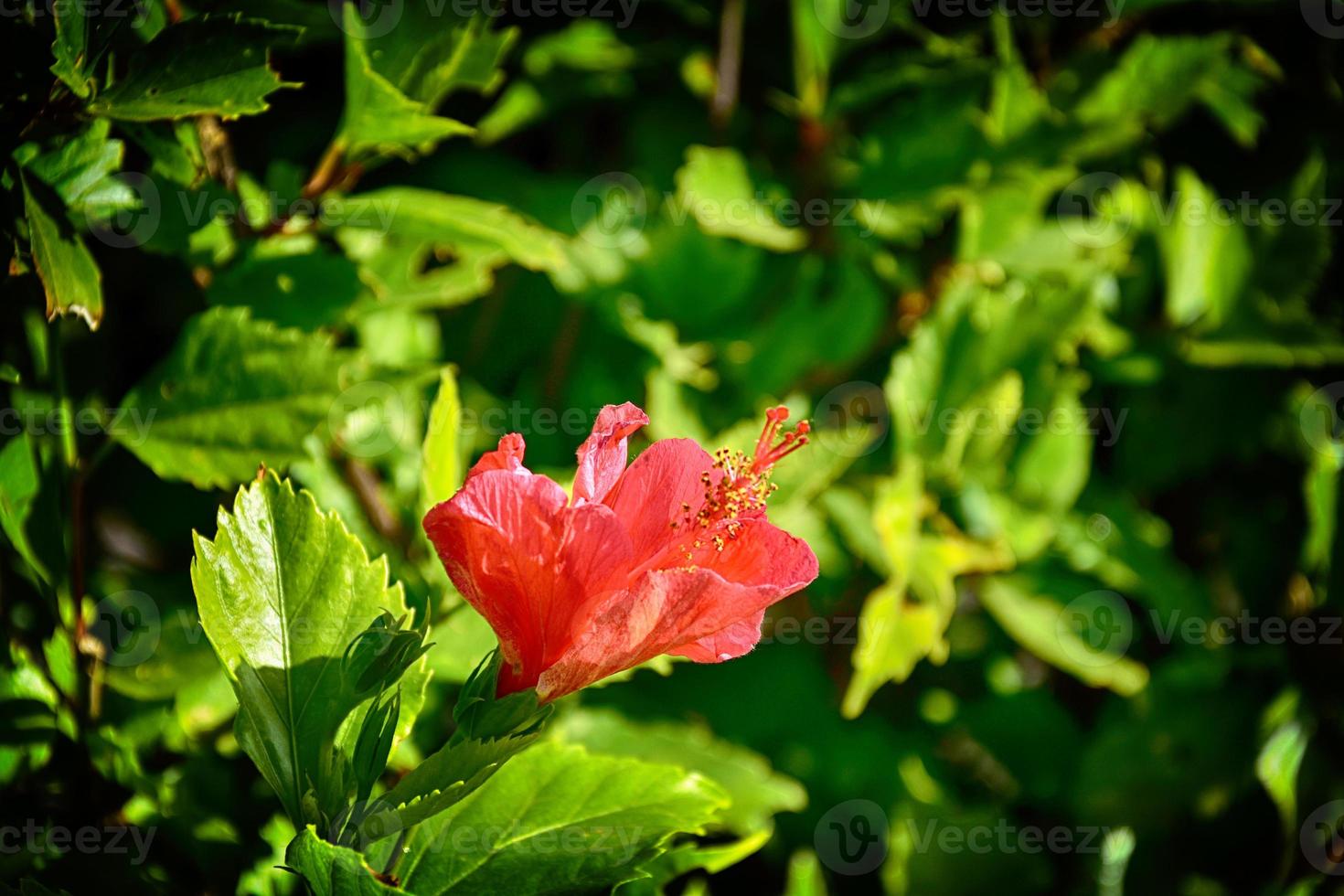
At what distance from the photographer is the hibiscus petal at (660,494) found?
2.16ft

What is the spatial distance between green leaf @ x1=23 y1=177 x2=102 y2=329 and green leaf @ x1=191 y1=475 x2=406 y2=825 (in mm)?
190

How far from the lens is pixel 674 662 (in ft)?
4.25

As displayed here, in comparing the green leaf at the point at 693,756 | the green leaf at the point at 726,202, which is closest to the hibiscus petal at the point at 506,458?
the green leaf at the point at 693,756

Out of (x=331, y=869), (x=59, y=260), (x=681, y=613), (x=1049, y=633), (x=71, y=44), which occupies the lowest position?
(x=1049, y=633)

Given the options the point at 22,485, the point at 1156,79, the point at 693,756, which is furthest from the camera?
the point at 1156,79

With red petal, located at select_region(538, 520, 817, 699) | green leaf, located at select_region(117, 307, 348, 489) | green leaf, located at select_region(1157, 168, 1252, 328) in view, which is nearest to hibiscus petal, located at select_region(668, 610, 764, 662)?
red petal, located at select_region(538, 520, 817, 699)

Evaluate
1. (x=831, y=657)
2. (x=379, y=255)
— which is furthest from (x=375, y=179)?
(x=831, y=657)

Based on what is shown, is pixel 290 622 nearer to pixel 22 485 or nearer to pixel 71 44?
pixel 22 485

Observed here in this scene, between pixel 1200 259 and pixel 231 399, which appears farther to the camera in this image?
pixel 1200 259

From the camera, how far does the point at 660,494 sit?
666 millimetres

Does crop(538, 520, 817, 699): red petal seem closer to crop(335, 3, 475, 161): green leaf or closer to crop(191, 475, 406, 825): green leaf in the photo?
crop(191, 475, 406, 825): green leaf

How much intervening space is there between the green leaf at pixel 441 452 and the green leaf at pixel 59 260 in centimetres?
24

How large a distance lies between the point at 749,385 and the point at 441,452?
579mm

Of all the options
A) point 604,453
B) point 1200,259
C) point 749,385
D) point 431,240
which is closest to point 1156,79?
point 1200,259
